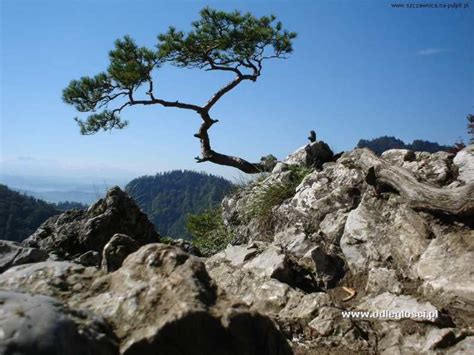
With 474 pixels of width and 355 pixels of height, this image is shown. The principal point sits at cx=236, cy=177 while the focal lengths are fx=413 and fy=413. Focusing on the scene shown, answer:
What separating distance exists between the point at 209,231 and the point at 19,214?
7186 cm

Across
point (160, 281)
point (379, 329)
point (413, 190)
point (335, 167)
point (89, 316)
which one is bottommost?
point (379, 329)

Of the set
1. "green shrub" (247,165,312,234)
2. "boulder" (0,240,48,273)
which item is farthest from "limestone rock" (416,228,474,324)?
"boulder" (0,240,48,273)

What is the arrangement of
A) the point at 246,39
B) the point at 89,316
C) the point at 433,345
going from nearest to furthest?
the point at 89,316 < the point at 433,345 < the point at 246,39

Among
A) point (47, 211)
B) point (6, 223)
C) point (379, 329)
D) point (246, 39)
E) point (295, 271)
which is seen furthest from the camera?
point (47, 211)

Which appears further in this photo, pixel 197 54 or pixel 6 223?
pixel 6 223

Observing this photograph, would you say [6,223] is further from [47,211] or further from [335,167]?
[335,167]

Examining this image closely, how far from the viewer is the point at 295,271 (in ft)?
17.9

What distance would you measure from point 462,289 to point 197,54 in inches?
416

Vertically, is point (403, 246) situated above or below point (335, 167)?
below

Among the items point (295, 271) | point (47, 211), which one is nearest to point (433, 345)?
point (295, 271)

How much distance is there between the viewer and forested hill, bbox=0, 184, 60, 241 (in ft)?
205

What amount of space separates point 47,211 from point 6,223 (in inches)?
443

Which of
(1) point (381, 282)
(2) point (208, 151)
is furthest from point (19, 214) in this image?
(1) point (381, 282)

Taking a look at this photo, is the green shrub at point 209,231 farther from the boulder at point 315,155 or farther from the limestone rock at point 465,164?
the limestone rock at point 465,164
